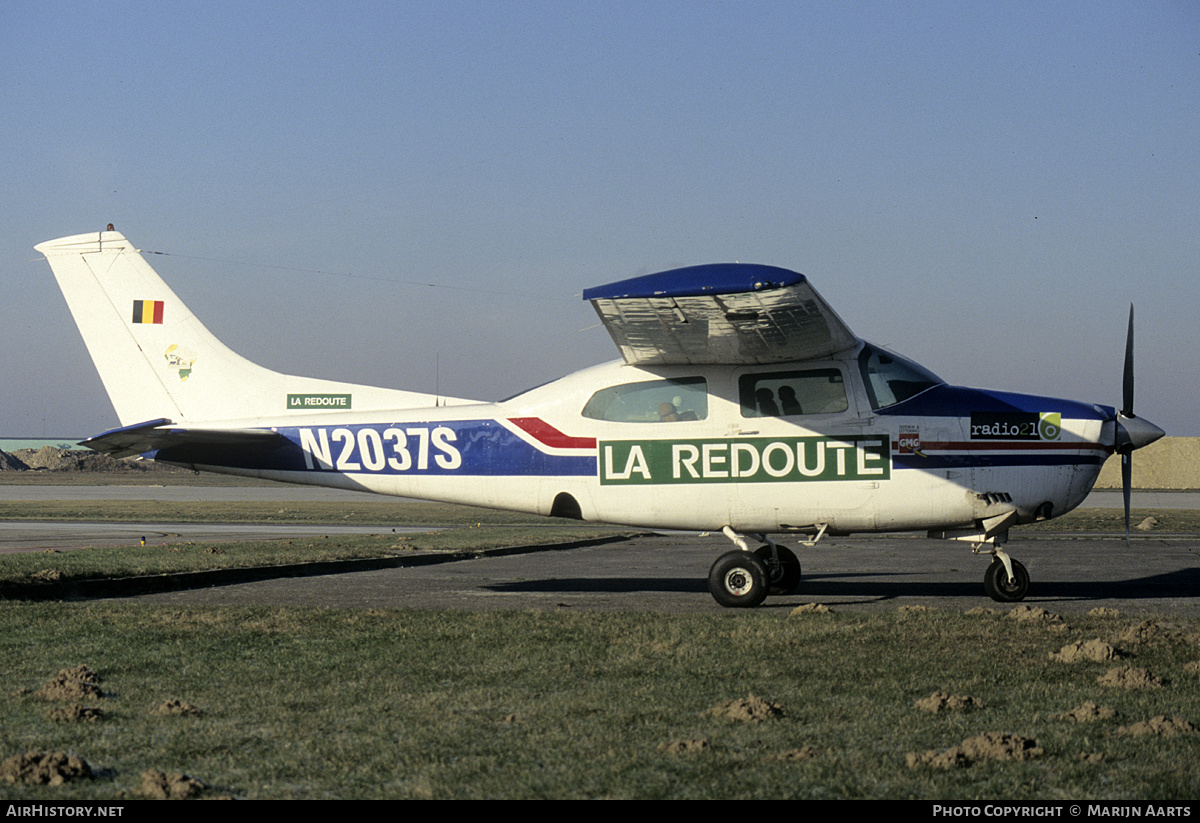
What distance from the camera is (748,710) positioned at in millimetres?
5879

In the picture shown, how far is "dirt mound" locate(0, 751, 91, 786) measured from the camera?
15.2 ft

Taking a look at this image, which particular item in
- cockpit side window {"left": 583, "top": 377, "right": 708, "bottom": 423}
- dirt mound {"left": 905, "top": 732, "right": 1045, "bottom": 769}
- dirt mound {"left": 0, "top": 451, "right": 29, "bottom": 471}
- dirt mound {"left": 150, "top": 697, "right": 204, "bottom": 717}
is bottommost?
dirt mound {"left": 0, "top": 451, "right": 29, "bottom": 471}

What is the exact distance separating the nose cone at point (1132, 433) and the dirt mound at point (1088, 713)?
6.84m

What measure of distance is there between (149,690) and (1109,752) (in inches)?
228

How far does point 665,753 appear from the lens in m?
5.12

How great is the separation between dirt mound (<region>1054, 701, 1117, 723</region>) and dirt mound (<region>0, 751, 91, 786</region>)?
515 centimetres

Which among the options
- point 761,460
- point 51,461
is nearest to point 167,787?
point 761,460

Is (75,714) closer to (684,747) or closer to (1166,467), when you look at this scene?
(684,747)

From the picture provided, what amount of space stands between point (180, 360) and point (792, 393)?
808 centimetres

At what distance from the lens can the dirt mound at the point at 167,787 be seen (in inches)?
175

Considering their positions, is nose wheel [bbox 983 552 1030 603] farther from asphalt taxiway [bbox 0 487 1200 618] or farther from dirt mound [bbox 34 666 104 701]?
dirt mound [bbox 34 666 104 701]

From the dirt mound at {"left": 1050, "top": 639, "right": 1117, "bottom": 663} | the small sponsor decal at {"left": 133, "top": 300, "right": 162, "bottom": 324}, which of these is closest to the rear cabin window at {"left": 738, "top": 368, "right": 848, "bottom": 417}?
the dirt mound at {"left": 1050, "top": 639, "right": 1117, "bottom": 663}

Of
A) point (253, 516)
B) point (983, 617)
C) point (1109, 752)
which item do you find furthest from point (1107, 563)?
point (253, 516)

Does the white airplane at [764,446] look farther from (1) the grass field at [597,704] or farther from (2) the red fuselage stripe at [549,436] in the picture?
(1) the grass field at [597,704]
